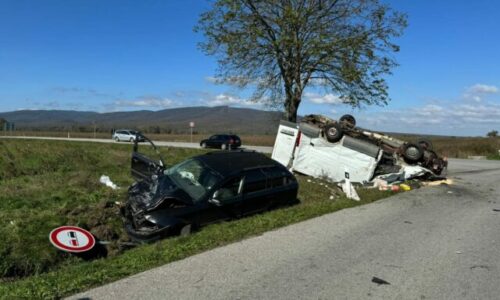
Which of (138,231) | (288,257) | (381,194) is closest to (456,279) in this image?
(288,257)

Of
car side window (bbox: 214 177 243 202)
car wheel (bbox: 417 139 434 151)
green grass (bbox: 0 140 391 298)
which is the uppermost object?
car wheel (bbox: 417 139 434 151)

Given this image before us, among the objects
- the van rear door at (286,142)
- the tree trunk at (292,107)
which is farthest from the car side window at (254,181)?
the tree trunk at (292,107)

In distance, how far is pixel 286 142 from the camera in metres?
16.1

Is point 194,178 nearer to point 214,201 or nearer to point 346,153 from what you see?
point 214,201

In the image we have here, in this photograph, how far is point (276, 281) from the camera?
492 centimetres

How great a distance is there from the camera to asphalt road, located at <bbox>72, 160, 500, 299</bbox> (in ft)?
15.1

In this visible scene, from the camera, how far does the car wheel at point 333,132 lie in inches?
595

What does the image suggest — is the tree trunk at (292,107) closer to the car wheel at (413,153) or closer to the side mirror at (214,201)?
the car wheel at (413,153)

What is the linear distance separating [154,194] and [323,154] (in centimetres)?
874

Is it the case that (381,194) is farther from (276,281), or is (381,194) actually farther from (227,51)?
(227,51)

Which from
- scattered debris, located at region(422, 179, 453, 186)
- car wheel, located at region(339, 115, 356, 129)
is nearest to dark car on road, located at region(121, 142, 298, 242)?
car wheel, located at region(339, 115, 356, 129)

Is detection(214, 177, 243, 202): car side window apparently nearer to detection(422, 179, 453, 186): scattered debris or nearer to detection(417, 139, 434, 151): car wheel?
detection(422, 179, 453, 186): scattered debris

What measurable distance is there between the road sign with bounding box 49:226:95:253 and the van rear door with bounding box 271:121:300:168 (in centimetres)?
963

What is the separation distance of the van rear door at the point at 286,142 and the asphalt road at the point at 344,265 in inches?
286
